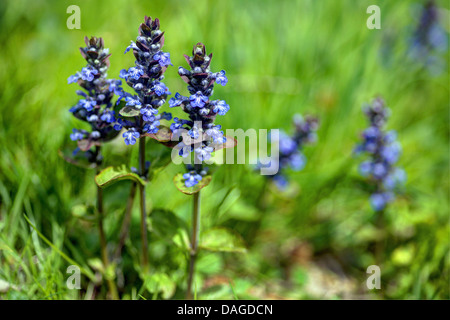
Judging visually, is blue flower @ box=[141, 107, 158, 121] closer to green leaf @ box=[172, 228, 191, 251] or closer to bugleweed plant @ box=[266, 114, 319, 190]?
green leaf @ box=[172, 228, 191, 251]

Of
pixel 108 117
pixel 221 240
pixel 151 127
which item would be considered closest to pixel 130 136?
pixel 151 127

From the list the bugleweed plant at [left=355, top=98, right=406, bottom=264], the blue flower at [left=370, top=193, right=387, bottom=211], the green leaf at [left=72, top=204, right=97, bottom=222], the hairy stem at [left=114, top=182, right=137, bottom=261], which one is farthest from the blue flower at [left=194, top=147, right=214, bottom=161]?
the blue flower at [left=370, top=193, right=387, bottom=211]

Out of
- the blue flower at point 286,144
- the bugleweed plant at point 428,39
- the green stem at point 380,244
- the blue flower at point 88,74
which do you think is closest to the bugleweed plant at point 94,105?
the blue flower at point 88,74

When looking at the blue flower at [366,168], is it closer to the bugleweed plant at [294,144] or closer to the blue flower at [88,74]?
the bugleweed plant at [294,144]

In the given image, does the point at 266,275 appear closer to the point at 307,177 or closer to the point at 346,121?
the point at 307,177

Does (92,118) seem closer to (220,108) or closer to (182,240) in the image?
(220,108)
